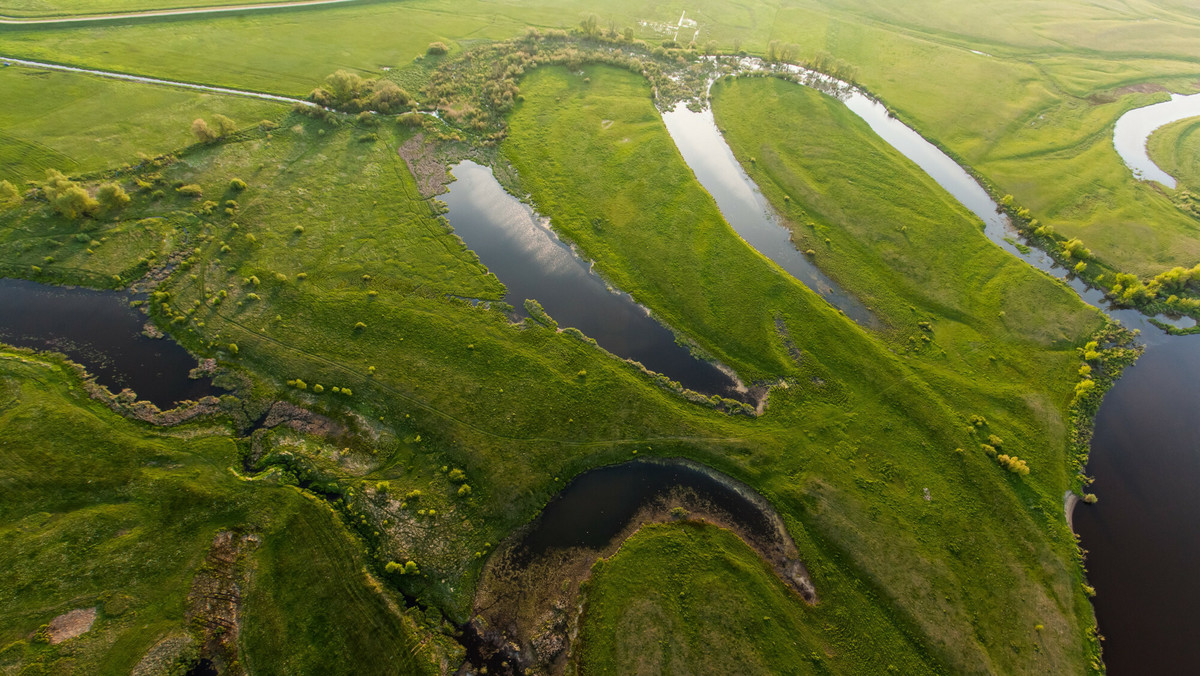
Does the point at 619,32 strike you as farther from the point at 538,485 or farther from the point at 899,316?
the point at 538,485

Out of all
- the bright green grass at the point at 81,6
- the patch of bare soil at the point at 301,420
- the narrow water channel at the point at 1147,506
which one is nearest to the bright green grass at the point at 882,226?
the narrow water channel at the point at 1147,506

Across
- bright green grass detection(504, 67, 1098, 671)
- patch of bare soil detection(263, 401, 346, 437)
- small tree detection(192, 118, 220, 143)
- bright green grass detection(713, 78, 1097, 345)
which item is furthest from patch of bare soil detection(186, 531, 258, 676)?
bright green grass detection(713, 78, 1097, 345)

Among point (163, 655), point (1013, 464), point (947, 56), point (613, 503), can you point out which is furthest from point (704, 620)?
point (947, 56)

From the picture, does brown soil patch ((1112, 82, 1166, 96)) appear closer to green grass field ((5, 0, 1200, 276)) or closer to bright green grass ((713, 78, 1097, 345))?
green grass field ((5, 0, 1200, 276))

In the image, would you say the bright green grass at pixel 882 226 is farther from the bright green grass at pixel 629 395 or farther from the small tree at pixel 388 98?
the small tree at pixel 388 98

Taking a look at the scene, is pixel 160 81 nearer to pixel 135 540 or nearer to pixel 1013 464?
pixel 135 540

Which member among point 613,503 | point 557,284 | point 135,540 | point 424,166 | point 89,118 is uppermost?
point 89,118

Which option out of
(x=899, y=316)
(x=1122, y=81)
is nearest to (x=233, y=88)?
(x=899, y=316)
